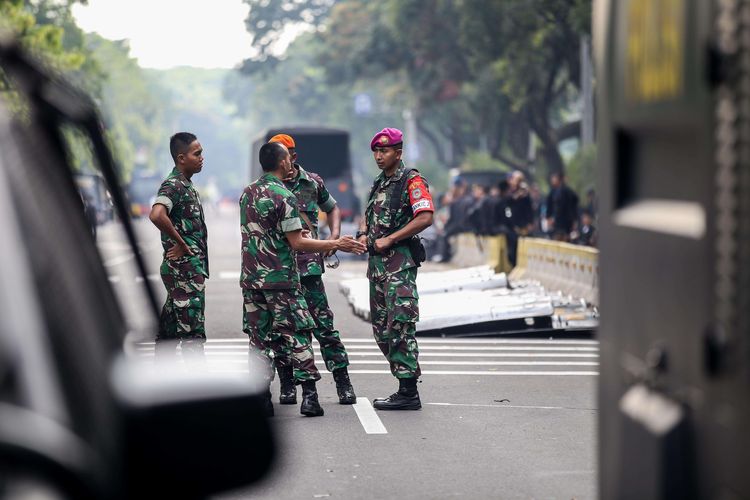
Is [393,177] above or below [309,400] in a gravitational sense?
above

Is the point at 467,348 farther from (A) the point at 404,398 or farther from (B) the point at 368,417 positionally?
(B) the point at 368,417

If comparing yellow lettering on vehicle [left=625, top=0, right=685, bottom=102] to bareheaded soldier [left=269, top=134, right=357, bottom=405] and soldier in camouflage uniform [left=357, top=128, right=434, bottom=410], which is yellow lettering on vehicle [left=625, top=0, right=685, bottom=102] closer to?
soldier in camouflage uniform [left=357, top=128, right=434, bottom=410]

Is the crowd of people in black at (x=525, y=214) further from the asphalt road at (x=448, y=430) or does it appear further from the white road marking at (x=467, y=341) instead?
the asphalt road at (x=448, y=430)

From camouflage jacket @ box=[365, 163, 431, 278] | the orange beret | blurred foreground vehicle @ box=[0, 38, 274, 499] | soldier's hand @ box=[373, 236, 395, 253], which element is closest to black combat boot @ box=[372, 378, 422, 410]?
camouflage jacket @ box=[365, 163, 431, 278]

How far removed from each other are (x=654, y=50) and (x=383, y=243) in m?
6.39

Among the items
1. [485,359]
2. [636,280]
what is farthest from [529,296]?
[636,280]

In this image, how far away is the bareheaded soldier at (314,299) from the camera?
9867mm

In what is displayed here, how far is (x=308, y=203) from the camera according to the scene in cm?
1002

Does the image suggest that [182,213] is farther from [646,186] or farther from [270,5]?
[270,5]

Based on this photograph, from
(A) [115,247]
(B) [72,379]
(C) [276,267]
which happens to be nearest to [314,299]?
(C) [276,267]

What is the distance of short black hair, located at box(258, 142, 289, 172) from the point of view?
9.17 m

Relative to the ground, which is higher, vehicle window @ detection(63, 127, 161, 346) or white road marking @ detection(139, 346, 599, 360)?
vehicle window @ detection(63, 127, 161, 346)

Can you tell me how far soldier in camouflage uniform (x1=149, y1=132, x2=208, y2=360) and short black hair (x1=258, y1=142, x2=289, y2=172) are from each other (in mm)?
742

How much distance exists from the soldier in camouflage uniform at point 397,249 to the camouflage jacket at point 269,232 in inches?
27.1
